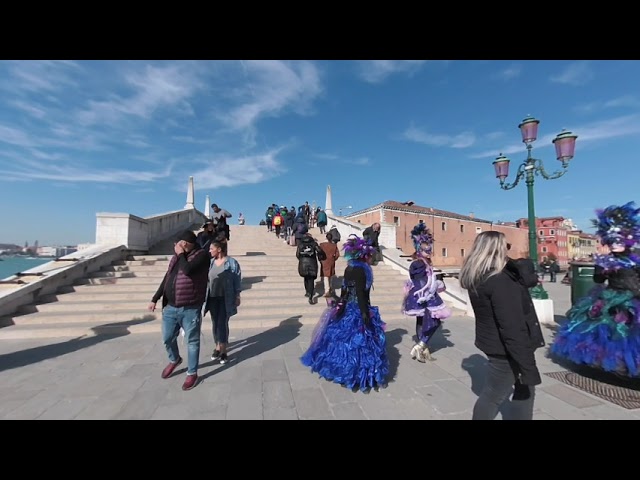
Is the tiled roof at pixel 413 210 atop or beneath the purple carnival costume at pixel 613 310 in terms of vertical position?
atop

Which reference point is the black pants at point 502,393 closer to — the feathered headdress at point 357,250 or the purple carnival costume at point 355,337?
the purple carnival costume at point 355,337

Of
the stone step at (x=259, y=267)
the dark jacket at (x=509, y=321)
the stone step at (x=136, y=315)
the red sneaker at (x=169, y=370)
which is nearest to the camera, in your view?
the dark jacket at (x=509, y=321)

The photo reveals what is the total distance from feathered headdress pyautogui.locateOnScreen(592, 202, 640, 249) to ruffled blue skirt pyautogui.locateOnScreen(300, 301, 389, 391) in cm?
319

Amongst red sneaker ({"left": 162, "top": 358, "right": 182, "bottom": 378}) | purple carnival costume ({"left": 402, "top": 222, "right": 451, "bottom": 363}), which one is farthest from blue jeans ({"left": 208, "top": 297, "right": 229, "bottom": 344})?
purple carnival costume ({"left": 402, "top": 222, "right": 451, "bottom": 363})

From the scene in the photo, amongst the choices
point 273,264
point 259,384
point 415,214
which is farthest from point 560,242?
point 259,384

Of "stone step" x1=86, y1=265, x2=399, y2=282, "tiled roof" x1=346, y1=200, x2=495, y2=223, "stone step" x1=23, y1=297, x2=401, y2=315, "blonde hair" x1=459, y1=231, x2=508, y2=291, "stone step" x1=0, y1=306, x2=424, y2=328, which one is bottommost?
"stone step" x1=0, y1=306, x2=424, y2=328

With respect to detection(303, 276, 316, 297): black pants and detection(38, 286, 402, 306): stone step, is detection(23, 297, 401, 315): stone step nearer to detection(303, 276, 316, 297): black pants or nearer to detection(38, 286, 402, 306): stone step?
detection(38, 286, 402, 306): stone step

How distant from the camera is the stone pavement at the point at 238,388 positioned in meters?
2.88

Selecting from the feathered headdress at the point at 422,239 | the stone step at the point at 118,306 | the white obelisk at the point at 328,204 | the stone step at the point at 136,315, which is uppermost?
the white obelisk at the point at 328,204

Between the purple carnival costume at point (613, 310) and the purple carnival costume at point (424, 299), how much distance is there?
1.60 metres

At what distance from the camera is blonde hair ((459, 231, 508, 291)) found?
85.1 inches

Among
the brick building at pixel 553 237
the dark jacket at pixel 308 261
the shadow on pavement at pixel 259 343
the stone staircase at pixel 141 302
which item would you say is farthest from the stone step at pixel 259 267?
the brick building at pixel 553 237
